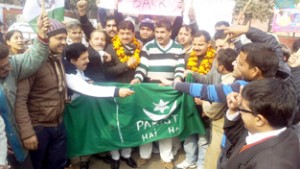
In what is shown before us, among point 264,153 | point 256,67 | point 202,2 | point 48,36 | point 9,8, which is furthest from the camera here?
point 9,8

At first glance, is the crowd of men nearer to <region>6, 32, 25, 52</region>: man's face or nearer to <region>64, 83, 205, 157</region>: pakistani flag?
<region>6, 32, 25, 52</region>: man's face

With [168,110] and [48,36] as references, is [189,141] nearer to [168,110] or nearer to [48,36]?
[168,110]

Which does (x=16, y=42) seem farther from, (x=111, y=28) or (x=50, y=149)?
(x=50, y=149)

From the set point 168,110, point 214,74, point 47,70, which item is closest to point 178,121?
point 168,110

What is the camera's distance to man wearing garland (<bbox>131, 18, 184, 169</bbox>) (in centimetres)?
403

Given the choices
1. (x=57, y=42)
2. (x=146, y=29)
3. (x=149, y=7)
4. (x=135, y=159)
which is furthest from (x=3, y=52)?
(x=149, y=7)

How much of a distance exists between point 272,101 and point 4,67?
202cm

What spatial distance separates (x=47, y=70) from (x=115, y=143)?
1342mm

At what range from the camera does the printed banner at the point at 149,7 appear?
15.9 feet

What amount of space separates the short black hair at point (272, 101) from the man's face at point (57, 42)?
1979 mm

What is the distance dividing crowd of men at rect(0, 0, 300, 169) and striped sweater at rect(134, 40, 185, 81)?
1cm

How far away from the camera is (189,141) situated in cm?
406

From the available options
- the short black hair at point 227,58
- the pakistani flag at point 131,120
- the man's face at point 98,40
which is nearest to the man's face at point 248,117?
the short black hair at point 227,58

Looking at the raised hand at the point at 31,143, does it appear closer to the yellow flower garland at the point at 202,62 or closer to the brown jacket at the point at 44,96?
the brown jacket at the point at 44,96
